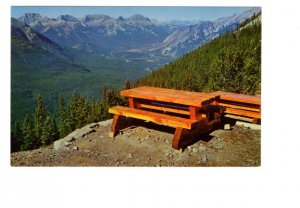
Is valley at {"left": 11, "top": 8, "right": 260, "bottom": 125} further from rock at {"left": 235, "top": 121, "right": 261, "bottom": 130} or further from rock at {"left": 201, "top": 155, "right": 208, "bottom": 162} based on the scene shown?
rock at {"left": 201, "top": 155, "right": 208, "bottom": 162}

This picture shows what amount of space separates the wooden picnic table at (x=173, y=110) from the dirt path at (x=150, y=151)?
0.91 feet

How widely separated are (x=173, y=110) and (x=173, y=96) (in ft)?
2.28

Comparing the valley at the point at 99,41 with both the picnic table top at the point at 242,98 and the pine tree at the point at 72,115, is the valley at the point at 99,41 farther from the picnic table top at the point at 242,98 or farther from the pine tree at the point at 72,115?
the picnic table top at the point at 242,98

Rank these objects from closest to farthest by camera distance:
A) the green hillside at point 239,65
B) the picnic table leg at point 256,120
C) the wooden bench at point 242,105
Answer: the wooden bench at point 242,105, the picnic table leg at point 256,120, the green hillside at point 239,65

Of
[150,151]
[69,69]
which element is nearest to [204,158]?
[150,151]

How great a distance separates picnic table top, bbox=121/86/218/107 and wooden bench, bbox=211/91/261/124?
71cm

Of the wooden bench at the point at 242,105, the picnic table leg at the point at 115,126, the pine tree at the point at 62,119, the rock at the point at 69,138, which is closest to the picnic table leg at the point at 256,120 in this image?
the wooden bench at the point at 242,105

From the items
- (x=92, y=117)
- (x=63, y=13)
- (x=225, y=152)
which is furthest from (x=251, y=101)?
(x=92, y=117)

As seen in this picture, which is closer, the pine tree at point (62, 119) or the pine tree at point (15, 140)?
the pine tree at point (15, 140)

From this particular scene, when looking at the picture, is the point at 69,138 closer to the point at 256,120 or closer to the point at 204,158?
the point at 204,158

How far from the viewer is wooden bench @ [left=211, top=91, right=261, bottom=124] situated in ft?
25.8

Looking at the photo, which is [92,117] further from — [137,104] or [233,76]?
[137,104]

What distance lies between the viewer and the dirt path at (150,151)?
6812 millimetres

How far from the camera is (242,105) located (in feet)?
26.9
